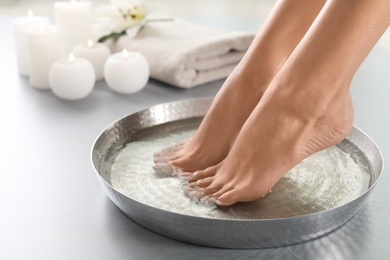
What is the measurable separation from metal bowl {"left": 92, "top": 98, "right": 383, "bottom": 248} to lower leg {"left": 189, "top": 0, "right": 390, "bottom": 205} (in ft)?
0.14

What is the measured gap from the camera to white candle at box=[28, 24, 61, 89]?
191 cm

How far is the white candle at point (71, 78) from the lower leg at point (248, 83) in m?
0.55

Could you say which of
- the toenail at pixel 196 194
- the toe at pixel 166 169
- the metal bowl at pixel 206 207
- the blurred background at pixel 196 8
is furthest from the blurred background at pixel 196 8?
the toenail at pixel 196 194

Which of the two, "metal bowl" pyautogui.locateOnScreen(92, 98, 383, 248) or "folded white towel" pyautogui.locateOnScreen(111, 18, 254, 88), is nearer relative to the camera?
"metal bowl" pyautogui.locateOnScreen(92, 98, 383, 248)

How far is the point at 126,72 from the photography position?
186 centimetres

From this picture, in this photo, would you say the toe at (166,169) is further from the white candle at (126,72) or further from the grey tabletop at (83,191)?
the white candle at (126,72)

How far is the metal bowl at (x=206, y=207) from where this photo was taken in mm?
1113

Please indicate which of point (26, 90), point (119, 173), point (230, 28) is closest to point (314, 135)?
point (119, 173)

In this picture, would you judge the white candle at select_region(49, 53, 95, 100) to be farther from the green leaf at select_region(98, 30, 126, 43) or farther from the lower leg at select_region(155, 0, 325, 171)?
the lower leg at select_region(155, 0, 325, 171)

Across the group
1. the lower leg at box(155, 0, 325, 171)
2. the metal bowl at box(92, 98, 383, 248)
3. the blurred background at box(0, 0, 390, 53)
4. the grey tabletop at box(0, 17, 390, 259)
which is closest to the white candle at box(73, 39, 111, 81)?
the grey tabletop at box(0, 17, 390, 259)

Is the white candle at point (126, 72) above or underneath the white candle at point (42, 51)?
above

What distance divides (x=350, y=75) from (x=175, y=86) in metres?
0.82

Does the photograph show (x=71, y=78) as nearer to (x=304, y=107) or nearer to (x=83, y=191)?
(x=83, y=191)

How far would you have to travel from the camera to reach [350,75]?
3.97 feet
